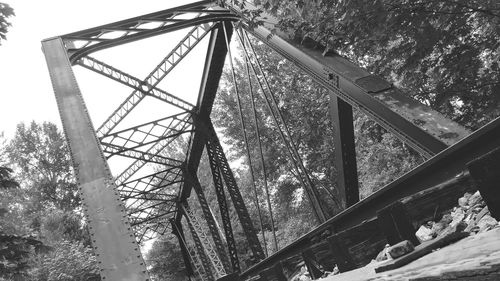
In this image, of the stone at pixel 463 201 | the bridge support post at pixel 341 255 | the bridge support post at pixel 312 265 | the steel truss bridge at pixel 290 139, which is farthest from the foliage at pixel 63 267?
the stone at pixel 463 201

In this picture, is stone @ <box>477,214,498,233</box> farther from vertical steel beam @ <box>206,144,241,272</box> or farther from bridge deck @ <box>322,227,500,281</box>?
vertical steel beam @ <box>206,144,241,272</box>

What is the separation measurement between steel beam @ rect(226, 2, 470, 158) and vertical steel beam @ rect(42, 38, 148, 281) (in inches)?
105

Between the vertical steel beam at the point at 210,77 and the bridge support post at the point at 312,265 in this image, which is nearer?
the bridge support post at the point at 312,265

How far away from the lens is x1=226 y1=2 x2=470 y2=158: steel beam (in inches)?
126

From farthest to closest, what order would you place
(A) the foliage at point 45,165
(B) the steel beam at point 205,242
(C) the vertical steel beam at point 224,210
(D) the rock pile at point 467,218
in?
(A) the foliage at point 45,165 → (B) the steel beam at point 205,242 → (C) the vertical steel beam at point 224,210 → (D) the rock pile at point 467,218

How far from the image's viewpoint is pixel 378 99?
3771 millimetres

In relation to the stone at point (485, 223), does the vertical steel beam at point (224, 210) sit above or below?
above

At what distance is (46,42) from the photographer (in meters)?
6.67

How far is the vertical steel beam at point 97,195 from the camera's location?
344 centimetres

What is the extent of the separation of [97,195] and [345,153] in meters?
2.81

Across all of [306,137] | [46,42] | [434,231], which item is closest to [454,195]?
[434,231]

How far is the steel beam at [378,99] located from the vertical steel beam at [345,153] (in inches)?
9.4

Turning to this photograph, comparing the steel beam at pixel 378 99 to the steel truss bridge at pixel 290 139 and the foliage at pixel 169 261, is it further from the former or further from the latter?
the foliage at pixel 169 261

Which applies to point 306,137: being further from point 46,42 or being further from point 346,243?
point 346,243
